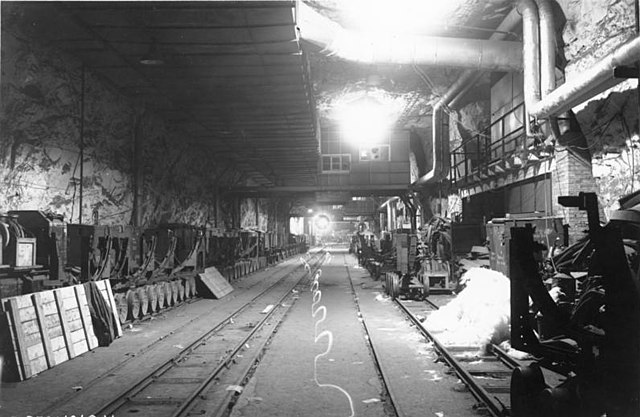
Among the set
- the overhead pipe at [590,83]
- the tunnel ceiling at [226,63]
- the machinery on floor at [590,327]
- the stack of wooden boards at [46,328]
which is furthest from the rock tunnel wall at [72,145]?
the overhead pipe at [590,83]

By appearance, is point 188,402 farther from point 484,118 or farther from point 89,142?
point 484,118

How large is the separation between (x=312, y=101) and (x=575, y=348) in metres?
12.3

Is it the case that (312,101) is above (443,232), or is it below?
above

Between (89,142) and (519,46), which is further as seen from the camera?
(519,46)

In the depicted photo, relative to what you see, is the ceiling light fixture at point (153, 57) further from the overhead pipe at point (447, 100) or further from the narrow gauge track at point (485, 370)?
the overhead pipe at point (447, 100)

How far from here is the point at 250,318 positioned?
1115 cm

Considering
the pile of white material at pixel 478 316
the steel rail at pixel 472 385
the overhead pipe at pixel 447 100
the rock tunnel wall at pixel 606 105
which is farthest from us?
the overhead pipe at pixel 447 100

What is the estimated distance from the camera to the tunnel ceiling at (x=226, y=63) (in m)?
8.52

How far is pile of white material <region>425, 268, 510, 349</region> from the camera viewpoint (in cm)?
772

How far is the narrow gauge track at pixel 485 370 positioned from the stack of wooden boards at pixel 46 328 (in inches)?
224

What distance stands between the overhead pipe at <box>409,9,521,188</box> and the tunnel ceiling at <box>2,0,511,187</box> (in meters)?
0.38

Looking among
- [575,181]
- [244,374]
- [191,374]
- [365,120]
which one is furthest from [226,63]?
[365,120]

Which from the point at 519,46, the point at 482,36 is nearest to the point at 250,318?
the point at 519,46

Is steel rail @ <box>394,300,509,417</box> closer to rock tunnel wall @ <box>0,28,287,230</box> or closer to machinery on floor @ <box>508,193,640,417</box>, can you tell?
machinery on floor @ <box>508,193,640,417</box>
